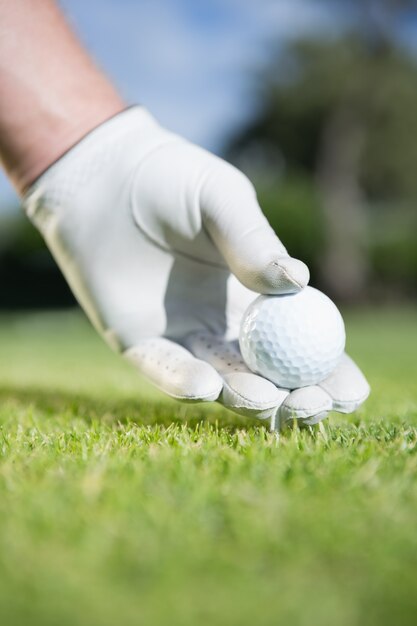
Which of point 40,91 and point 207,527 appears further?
point 40,91

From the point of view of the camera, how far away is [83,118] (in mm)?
2738

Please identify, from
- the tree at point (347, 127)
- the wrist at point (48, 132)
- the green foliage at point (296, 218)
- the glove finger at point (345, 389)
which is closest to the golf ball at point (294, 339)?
the glove finger at point (345, 389)

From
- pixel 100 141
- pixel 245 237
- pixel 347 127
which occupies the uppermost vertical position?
pixel 100 141

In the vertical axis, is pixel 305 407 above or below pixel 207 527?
below

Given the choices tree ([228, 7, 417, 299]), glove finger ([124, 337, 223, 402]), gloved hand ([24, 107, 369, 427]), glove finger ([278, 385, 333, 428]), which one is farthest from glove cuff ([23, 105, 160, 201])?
tree ([228, 7, 417, 299])

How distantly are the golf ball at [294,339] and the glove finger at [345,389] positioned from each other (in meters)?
0.05

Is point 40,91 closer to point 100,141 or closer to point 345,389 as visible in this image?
point 100,141

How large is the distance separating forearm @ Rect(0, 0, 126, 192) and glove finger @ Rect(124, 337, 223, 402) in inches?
32.1

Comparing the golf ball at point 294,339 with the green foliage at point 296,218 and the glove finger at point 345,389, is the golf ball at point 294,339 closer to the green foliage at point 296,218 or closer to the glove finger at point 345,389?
the glove finger at point 345,389

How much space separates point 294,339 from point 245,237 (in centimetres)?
37

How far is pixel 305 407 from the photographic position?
2160 millimetres

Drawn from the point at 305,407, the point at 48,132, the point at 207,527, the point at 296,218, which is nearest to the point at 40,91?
the point at 48,132

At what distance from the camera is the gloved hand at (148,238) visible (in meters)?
2.55

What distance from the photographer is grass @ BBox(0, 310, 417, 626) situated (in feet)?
3.66
